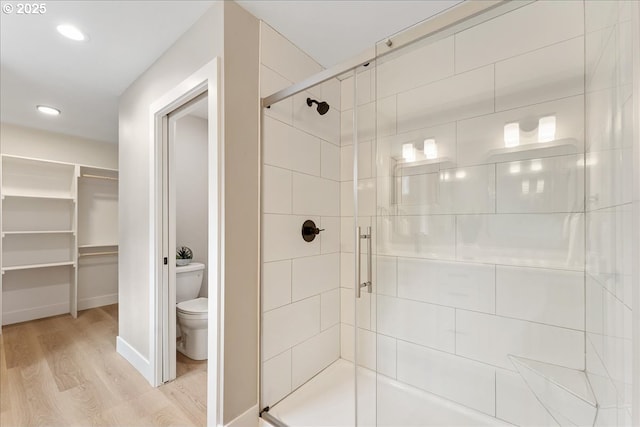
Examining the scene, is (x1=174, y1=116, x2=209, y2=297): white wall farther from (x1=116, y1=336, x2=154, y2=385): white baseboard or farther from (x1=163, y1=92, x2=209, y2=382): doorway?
(x1=116, y1=336, x2=154, y2=385): white baseboard

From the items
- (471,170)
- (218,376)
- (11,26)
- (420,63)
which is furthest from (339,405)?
(11,26)

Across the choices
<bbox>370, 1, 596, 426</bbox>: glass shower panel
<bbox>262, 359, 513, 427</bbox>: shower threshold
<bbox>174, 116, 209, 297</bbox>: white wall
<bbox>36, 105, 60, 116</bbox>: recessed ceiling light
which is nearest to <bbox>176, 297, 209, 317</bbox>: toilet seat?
Answer: <bbox>174, 116, 209, 297</bbox>: white wall

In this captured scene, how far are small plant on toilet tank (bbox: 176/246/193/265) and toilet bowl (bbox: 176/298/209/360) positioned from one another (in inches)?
17.3

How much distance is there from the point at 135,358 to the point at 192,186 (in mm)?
1700

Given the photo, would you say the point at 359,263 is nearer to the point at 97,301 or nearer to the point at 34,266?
the point at 34,266

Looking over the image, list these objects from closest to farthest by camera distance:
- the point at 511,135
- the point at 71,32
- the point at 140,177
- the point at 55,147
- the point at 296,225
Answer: the point at 511,135 < the point at 71,32 < the point at 296,225 < the point at 140,177 < the point at 55,147

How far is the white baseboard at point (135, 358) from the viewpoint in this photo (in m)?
1.99

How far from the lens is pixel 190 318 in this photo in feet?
7.26

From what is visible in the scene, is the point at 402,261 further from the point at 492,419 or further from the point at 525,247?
the point at 492,419

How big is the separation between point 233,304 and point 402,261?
106cm

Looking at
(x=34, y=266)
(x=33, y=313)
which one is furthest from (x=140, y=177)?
(x=33, y=313)

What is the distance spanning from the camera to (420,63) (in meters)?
1.64

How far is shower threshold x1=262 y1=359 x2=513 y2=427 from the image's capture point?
1.51 metres

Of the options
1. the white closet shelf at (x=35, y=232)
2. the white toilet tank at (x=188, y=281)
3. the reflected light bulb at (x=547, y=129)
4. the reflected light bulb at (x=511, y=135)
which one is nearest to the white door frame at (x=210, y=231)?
the white toilet tank at (x=188, y=281)
